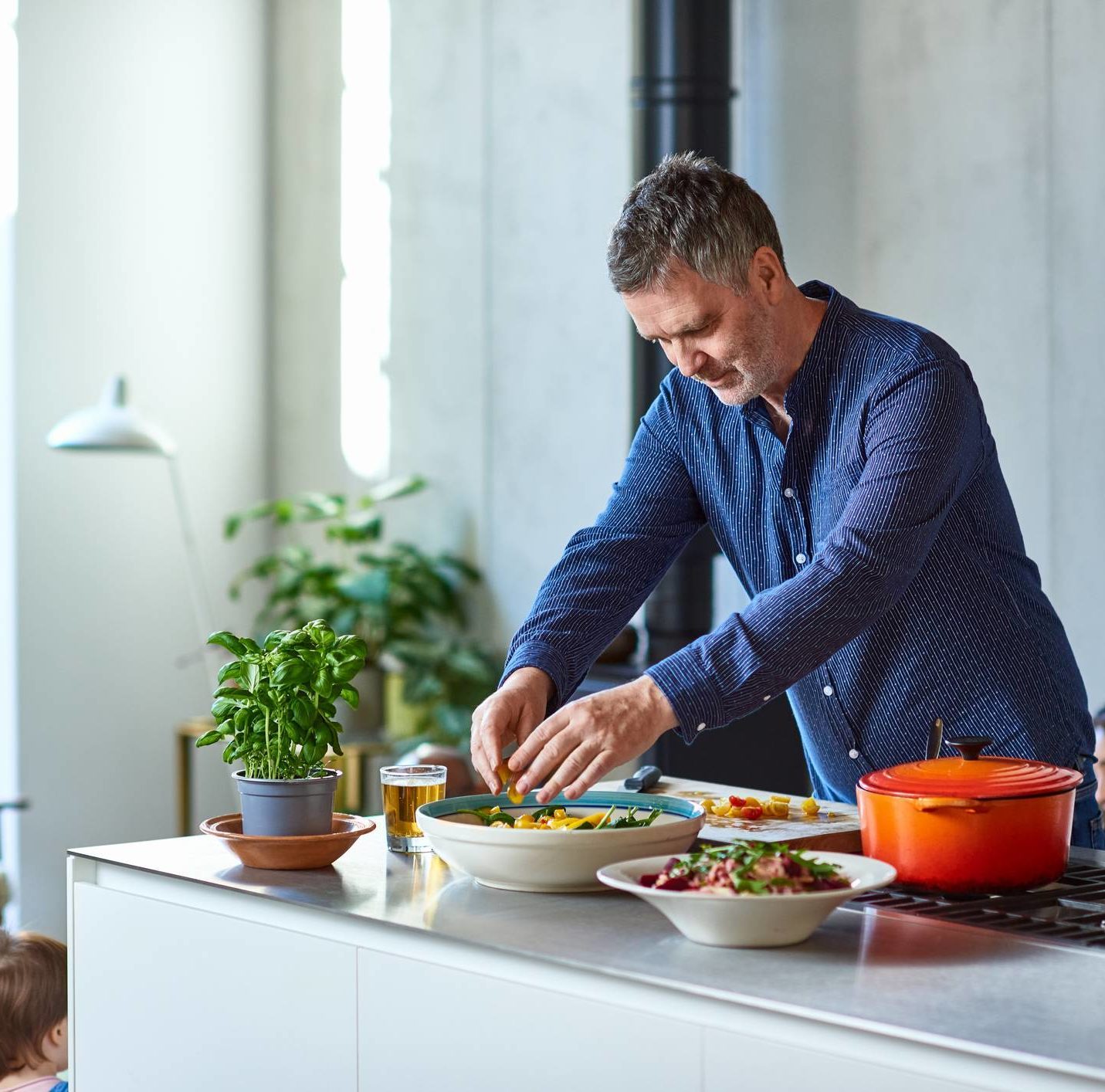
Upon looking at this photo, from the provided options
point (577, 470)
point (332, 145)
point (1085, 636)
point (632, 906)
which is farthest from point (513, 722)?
point (332, 145)

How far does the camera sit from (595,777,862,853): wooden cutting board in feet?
6.00

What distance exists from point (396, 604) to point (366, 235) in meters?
1.35

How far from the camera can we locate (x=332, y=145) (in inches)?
227

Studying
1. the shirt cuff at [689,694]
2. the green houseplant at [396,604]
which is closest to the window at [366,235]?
the green houseplant at [396,604]

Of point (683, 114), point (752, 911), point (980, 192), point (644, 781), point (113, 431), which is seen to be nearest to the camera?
point (752, 911)

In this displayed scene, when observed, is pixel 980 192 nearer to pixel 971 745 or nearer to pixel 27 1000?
pixel 971 745

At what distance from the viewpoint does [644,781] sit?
86.1 inches

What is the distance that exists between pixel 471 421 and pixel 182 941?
3.70 m

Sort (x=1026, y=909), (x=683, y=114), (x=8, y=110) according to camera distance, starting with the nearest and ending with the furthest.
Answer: (x=1026, y=909), (x=683, y=114), (x=8, y=110)

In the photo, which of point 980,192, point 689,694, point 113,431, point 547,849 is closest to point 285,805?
point 547,849

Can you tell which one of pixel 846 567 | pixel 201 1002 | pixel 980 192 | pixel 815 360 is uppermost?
pixel 980 192

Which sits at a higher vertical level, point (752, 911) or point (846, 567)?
point (846, 567)

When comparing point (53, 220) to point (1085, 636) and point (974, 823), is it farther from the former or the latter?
point (974, 823)

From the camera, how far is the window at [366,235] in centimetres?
564
